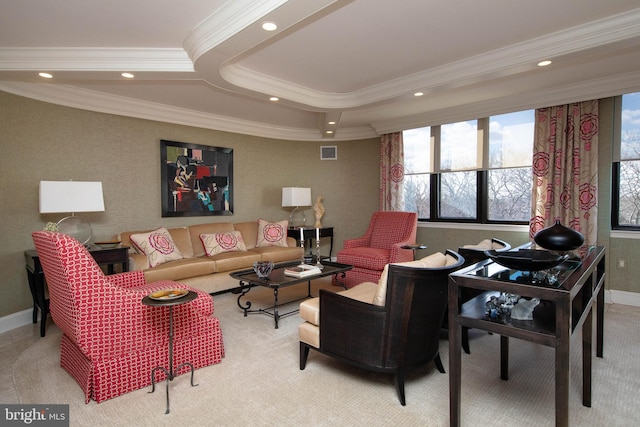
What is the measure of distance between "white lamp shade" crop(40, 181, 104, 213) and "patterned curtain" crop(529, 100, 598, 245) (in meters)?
5.15

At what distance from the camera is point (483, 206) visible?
16.8 ft

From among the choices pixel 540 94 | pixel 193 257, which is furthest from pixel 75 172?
pixel 540 94

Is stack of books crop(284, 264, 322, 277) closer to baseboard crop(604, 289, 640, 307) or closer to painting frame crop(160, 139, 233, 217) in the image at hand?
painting frame crop(160, 139, 233, 217)

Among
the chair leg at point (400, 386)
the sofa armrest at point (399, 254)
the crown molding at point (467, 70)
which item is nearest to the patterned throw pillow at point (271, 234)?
the sofa armrest at point (399, 254)

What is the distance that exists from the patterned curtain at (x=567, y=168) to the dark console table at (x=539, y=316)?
2.42 metres

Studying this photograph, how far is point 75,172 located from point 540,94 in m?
5.70

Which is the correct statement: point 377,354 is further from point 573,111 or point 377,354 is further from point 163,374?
point 573,111

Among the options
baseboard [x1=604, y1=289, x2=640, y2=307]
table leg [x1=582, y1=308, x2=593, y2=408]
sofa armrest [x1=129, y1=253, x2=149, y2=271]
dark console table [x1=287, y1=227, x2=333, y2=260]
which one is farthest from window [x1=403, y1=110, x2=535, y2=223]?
sofa armrest [x1=129, y1=253, x2=149, y2=271]

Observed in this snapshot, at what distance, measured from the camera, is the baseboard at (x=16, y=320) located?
349cm

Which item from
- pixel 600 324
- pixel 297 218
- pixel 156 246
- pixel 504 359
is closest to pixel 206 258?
pixel 156 246

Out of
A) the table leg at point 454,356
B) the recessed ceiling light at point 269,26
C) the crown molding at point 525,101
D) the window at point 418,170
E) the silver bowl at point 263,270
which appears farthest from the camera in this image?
the window at point 418,170

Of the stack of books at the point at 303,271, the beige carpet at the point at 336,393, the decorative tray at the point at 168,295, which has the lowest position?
the beige carpet at the point at 336,393

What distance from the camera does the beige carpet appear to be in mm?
2041

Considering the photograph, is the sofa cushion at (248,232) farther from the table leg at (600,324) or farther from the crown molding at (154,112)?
the table leg at (600,324)
